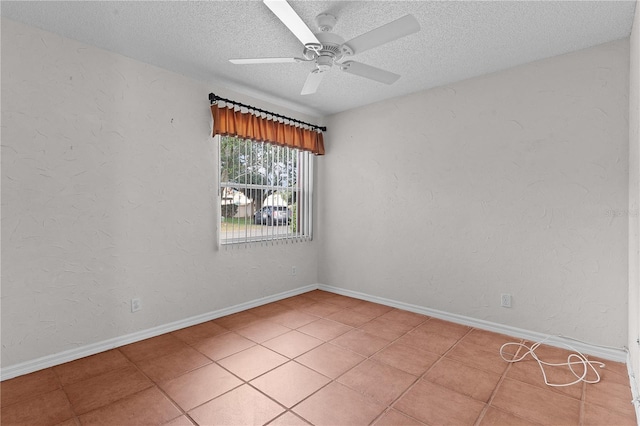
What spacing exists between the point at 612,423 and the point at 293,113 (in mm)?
3909

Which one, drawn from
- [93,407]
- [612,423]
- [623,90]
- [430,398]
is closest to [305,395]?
[430,398]

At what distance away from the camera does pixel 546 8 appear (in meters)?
2.02

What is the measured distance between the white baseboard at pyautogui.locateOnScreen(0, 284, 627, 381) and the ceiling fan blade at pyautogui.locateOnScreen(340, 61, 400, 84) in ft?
7.87

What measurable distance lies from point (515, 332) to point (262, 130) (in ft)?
10.6

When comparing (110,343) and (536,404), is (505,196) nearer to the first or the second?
(536,404)

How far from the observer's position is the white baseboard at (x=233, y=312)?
2.27 meters

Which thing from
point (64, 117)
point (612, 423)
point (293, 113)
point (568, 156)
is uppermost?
point (293, 113)

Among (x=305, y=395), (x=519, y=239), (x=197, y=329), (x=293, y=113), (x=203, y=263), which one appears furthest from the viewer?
(x=293, y=113)

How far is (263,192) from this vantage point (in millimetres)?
3809

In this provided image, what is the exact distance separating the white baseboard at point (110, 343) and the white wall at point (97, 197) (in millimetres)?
46

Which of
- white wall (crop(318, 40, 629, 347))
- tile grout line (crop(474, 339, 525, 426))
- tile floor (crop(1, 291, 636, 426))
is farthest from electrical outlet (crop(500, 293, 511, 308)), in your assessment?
tile grout line (crop(474, 339, 525, 426))

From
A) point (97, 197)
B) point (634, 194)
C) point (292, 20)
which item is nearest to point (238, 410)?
point (97, 197)

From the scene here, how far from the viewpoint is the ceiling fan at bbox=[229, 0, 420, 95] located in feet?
5.59

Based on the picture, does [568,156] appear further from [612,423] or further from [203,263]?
[203,263]
